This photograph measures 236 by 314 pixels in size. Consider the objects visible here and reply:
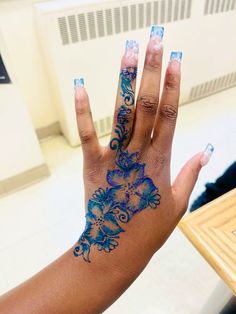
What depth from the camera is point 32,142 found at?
4.43 feet

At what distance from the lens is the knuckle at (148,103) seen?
52 centimetres

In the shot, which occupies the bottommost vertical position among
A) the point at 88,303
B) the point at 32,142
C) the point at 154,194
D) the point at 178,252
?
the point at 178,252

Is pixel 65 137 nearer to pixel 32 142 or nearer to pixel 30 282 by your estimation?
pixel 32 142

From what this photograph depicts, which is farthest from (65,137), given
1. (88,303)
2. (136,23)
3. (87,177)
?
(88,303)

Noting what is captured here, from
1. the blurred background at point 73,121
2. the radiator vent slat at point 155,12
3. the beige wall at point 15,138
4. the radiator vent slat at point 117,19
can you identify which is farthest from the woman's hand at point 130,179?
the radiator vent slat at point 155,12

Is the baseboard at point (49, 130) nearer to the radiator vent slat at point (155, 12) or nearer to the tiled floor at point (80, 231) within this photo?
the tiled floor at point (80, 231)

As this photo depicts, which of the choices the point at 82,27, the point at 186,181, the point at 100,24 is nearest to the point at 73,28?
the point at 82,27

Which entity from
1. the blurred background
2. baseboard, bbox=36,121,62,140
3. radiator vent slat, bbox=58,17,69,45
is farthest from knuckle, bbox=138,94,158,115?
baseboard, bbox=36,121,62,140

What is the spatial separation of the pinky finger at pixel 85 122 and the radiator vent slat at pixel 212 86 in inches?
66.2

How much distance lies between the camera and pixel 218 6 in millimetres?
1631

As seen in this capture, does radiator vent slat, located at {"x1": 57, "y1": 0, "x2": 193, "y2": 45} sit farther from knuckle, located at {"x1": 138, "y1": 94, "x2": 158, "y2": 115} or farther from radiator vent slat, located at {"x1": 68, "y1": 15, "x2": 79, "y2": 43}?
knuckle, located at {"x1": 138, "y1": 94, "x2": 158, "y2": 115}

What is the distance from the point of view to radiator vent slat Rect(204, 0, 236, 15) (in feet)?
5.20

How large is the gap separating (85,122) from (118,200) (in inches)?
8.0

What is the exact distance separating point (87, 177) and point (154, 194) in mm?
170
